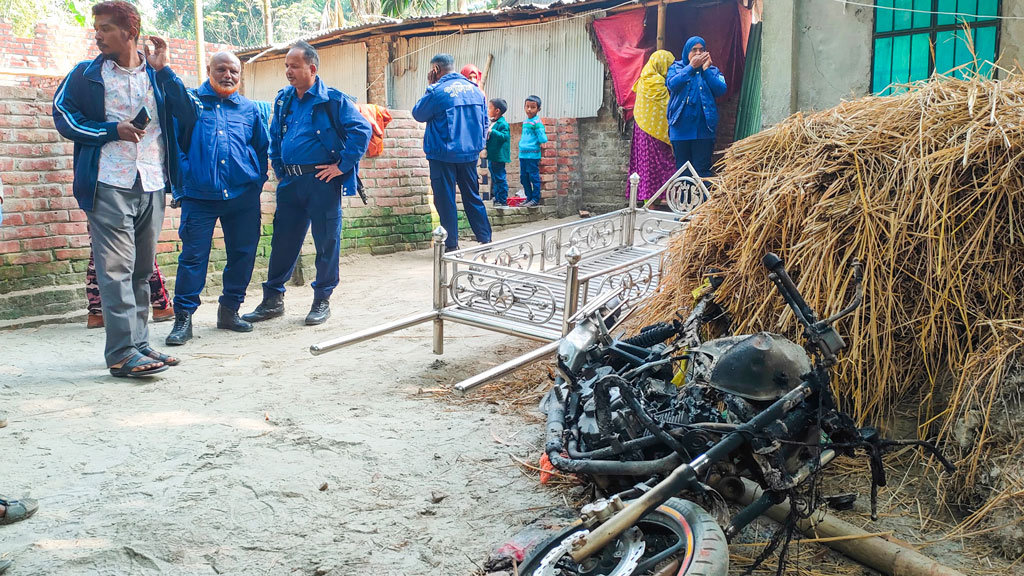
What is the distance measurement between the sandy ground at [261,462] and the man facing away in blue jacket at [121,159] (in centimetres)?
42

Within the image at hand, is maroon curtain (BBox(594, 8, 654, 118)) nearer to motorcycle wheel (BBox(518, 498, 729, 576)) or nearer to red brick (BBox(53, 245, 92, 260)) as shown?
red brick (BBox(53, 245, 92, 260))

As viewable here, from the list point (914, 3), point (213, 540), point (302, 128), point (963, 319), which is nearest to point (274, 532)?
point (213, 540)

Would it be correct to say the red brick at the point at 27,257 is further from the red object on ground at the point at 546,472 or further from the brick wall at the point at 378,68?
the brick wall at the point at 378,68

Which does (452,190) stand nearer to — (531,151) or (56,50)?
(531,151)

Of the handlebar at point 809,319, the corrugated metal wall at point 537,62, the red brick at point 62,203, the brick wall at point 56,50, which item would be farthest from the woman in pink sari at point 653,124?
the brick wall at point 56,50

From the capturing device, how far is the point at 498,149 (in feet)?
33.3

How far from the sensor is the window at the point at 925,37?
19.7 ft

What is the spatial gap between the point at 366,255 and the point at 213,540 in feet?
19.1

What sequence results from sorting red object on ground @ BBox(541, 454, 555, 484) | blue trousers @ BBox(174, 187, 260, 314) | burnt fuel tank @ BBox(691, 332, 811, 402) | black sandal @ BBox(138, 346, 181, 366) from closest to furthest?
burnt fuel tank @ BBox(691, 332, 811, 402)
red object on ground @ BBox(541, 454, 555, 484)
black sandal @ BBox(138, 346, 181, 366)
blue trousers @ BBox(174, 187, 260, 314)

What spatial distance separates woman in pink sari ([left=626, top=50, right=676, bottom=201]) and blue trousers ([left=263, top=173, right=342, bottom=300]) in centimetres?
473

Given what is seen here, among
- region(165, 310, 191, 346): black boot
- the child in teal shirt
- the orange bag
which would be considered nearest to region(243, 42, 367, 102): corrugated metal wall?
the child in teal shirt

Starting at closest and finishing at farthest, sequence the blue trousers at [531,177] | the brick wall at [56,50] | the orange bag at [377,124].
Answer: the orange bag at [377,124]
the blue trousers at [531,177]
the brick wall at [56,50]

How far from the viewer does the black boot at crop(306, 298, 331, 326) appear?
569 cm

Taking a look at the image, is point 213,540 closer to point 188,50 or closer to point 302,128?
point 302,128
